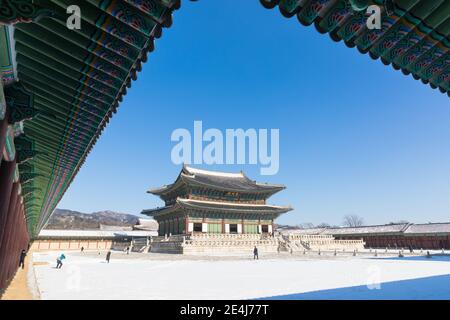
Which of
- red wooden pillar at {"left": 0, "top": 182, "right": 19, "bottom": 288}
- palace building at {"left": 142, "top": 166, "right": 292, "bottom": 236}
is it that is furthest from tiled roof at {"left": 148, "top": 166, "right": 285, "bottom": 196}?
red wooden pillar at {"left": 0, "top": 182, "right": 19, "bottom": 288}

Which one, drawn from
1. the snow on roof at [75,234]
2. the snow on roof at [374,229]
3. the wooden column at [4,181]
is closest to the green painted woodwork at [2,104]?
the wooden column at [4,181]

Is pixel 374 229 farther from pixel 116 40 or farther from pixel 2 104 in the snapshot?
pixel 2 104

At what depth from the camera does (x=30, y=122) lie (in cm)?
652

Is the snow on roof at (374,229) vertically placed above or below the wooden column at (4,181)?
below

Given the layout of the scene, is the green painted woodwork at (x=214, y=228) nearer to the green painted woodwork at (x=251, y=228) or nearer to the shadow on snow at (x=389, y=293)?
the green painted woodwork at (x=251, y=228)

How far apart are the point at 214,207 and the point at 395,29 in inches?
1501

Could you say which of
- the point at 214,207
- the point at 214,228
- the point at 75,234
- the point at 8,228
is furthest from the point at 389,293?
the point at 75,234

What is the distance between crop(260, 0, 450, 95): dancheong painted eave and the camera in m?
3.60

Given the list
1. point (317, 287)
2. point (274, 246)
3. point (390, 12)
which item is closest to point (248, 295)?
point (317, 287)

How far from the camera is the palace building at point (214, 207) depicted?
40719mm

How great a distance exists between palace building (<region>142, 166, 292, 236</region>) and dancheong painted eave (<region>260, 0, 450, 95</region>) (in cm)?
3544

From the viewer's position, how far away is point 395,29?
4.19 meters

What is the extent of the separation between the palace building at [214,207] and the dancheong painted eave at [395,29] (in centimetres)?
3544

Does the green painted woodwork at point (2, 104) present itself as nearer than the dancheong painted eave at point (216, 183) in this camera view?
Yes
